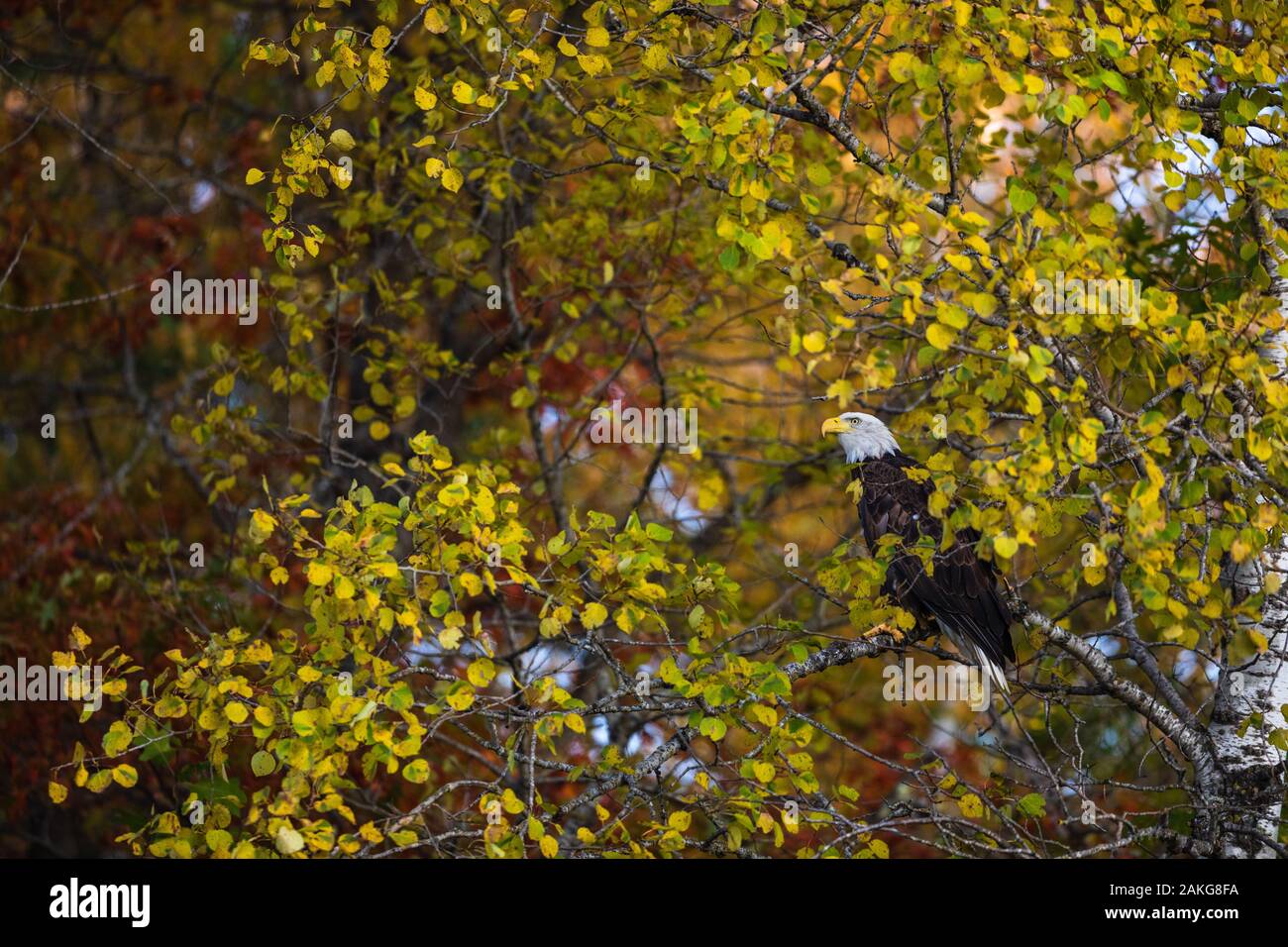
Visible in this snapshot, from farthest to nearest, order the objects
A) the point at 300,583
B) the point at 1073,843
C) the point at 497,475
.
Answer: the point at 300,583 < the point at 1073,843 < the point at 497,475

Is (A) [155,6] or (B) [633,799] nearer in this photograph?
(B) [633,799]

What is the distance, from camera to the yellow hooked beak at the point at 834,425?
8295 millimetres

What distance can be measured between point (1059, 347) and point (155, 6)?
12280 mm

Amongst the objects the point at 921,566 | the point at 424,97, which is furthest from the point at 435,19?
the point at 921,566

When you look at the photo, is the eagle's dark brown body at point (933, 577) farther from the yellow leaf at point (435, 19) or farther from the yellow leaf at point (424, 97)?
the yellow leaf at point (435, 19)

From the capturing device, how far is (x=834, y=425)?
27.7 feet

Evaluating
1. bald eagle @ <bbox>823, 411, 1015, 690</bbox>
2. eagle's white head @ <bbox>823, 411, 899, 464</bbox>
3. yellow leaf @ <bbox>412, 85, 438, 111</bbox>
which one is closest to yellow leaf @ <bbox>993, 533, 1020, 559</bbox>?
bald eagle @ <bbox>823, 411, 1015, 690</bbox>

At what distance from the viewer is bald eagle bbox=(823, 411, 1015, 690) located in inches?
292

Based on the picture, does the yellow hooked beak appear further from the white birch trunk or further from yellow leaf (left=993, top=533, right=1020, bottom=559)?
yellow leaf (left=993, top=533, right=1020, bottom=559)

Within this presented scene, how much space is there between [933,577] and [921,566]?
1.08 feet

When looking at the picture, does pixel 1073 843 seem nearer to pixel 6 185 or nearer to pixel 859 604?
pixel 859 604

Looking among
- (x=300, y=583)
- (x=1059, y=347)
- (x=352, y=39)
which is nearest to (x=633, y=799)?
(x=1059, y=347)

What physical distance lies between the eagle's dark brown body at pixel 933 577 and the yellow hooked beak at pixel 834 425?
263 mm

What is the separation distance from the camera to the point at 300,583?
11.9m
